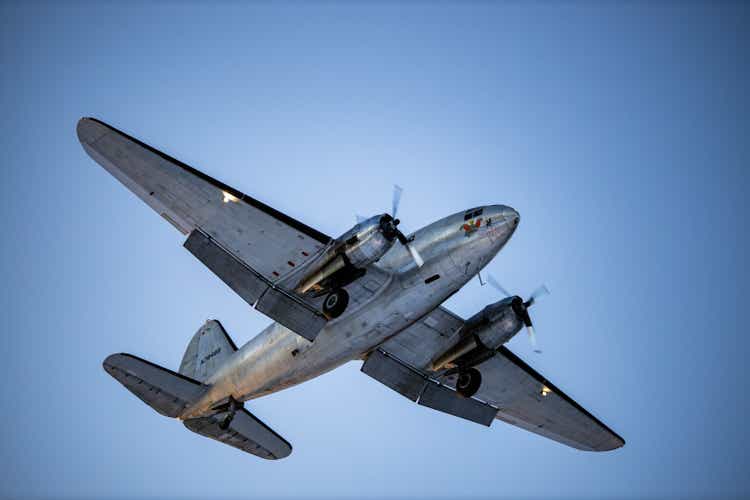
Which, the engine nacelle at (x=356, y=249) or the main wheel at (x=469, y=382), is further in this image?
the main wheel at (x=469, y=382)

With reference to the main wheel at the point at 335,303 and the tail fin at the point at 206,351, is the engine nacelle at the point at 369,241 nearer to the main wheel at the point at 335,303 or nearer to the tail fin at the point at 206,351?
the main wheel at the point at 335,303

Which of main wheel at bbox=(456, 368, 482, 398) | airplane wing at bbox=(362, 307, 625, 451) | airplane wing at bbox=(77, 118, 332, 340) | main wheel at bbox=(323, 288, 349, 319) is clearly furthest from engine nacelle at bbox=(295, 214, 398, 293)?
main wheel at bbox=(456, 368, 482, 398)

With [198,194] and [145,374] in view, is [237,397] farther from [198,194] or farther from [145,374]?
[198,194]

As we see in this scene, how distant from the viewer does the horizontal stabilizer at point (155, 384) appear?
2297cm

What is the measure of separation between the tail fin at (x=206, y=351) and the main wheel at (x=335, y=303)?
306 inches

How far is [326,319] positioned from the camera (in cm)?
2000

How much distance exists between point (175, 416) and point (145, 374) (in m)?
2.11

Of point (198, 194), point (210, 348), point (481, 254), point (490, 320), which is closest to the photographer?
point (481, 254)

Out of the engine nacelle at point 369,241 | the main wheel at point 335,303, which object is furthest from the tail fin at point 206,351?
the engine nacelle at point 369,241

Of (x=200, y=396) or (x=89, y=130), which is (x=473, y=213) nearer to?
(x=89, y=130)

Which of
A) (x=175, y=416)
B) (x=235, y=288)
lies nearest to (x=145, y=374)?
(x=175, y=416)

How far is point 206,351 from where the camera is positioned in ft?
88.8

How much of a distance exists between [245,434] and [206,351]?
3.92 meters

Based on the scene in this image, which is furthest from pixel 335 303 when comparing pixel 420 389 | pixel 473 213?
pixel 420 389
